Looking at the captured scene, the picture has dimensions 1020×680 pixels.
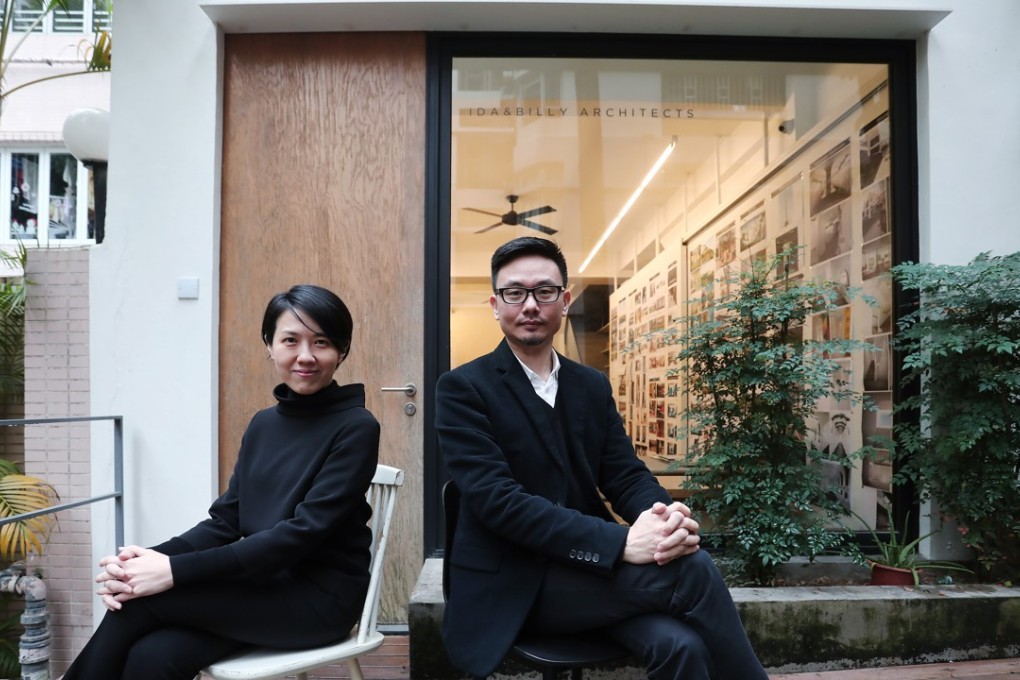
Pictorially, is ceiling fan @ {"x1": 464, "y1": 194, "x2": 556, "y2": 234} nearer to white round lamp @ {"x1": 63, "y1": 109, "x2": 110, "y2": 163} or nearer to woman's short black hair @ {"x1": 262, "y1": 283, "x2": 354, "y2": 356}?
woman's short black hair @ {"x1": 262, "y1": 283, "x2": 354, "y2": 356}

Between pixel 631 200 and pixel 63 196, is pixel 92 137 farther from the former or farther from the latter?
pixel 63 196

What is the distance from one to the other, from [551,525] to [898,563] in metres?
2.40

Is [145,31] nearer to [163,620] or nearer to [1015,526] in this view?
[163,620]

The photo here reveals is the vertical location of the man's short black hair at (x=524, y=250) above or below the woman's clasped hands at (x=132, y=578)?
above

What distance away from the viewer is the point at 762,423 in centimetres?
320

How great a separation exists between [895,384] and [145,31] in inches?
161

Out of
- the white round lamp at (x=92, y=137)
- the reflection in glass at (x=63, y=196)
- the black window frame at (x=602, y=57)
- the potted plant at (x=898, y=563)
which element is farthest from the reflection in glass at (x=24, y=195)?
the potted plant at (x=898, y=563)

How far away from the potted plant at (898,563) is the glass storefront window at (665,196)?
246 mm

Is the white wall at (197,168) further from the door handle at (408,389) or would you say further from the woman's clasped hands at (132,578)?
the woman's clasped hands at (132,578)

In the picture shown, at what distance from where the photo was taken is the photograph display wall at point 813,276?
3598 mm

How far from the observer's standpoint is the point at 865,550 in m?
3.53

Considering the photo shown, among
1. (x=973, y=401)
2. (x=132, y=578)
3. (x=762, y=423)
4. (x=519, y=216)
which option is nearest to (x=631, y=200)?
(x=519, y=216)

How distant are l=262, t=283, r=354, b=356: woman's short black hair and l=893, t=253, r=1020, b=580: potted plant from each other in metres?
2.55

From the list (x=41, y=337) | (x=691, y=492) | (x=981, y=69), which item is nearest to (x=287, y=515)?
(x=691, y=492)
